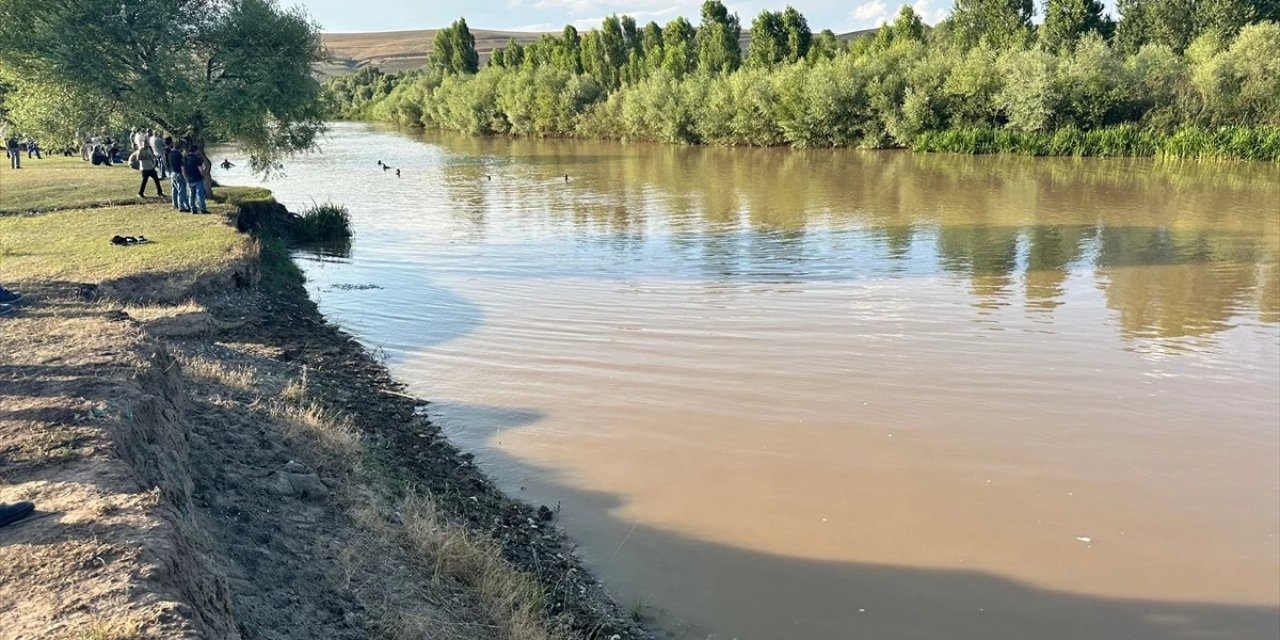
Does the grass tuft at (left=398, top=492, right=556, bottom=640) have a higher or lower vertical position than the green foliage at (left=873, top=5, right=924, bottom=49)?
lower

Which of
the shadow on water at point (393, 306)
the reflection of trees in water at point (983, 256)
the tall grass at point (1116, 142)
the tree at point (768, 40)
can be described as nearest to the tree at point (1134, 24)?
the tall grass at point (1116, 142)

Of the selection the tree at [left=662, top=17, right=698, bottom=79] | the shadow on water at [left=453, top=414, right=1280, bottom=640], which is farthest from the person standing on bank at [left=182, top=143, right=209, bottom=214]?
the tree at [left=662, top=17, right=698, bottom=79]

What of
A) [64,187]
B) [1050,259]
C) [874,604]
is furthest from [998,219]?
[64,187]

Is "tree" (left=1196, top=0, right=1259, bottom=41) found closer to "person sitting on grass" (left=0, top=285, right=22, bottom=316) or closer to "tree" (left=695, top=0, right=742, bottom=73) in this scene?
"tree" (left=695, top=0, right=742, bottom=73)

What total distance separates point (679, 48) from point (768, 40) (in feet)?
28.7

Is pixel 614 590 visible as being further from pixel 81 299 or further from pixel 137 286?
pixel 137 286

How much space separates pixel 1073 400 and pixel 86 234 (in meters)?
15.6

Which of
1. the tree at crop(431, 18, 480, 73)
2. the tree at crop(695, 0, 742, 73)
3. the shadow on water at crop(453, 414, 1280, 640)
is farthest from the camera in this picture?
the tree at crop(431, 18, 480, 73)

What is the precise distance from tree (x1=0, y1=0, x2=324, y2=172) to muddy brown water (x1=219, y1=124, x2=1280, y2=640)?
3.90 m

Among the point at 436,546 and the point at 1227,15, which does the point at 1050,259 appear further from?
the point at 1227,15

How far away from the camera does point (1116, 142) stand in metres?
41.0

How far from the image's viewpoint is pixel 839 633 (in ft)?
19.1

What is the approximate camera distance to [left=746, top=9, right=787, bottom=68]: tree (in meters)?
66.9

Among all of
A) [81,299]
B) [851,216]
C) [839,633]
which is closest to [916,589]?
[839,633]
